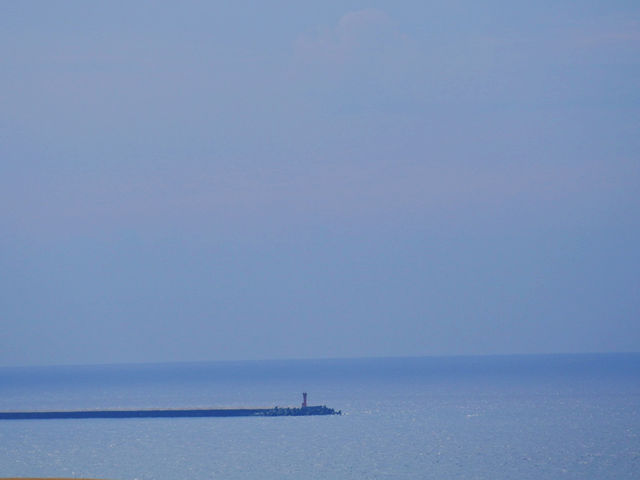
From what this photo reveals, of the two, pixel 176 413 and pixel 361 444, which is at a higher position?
pixel 176 413

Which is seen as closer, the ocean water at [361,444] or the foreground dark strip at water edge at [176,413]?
the ocean water at [361,444]

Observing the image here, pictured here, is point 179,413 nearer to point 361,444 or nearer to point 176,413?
point 176,413

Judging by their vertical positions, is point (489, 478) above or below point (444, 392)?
below

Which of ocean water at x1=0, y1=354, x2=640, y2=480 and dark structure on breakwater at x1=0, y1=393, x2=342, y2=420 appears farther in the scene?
dark structure on breakwater at x1=0, y1=393, x2=342, y2=420

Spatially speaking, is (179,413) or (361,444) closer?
(361,444)

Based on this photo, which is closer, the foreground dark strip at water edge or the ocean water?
the ocean water

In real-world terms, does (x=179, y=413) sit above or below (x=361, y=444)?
above

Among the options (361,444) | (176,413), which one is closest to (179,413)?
(176,413)

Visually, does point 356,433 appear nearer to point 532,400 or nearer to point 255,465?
point 255,465

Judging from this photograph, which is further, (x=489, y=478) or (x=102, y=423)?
(x=102, y=423)

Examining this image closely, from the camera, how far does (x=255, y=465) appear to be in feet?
159

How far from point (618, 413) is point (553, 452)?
87.9 feet

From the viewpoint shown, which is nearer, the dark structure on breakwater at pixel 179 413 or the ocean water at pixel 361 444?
the ocean water at pixel 361 444

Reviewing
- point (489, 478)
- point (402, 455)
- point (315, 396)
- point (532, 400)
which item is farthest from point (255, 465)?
point (315, 396)
